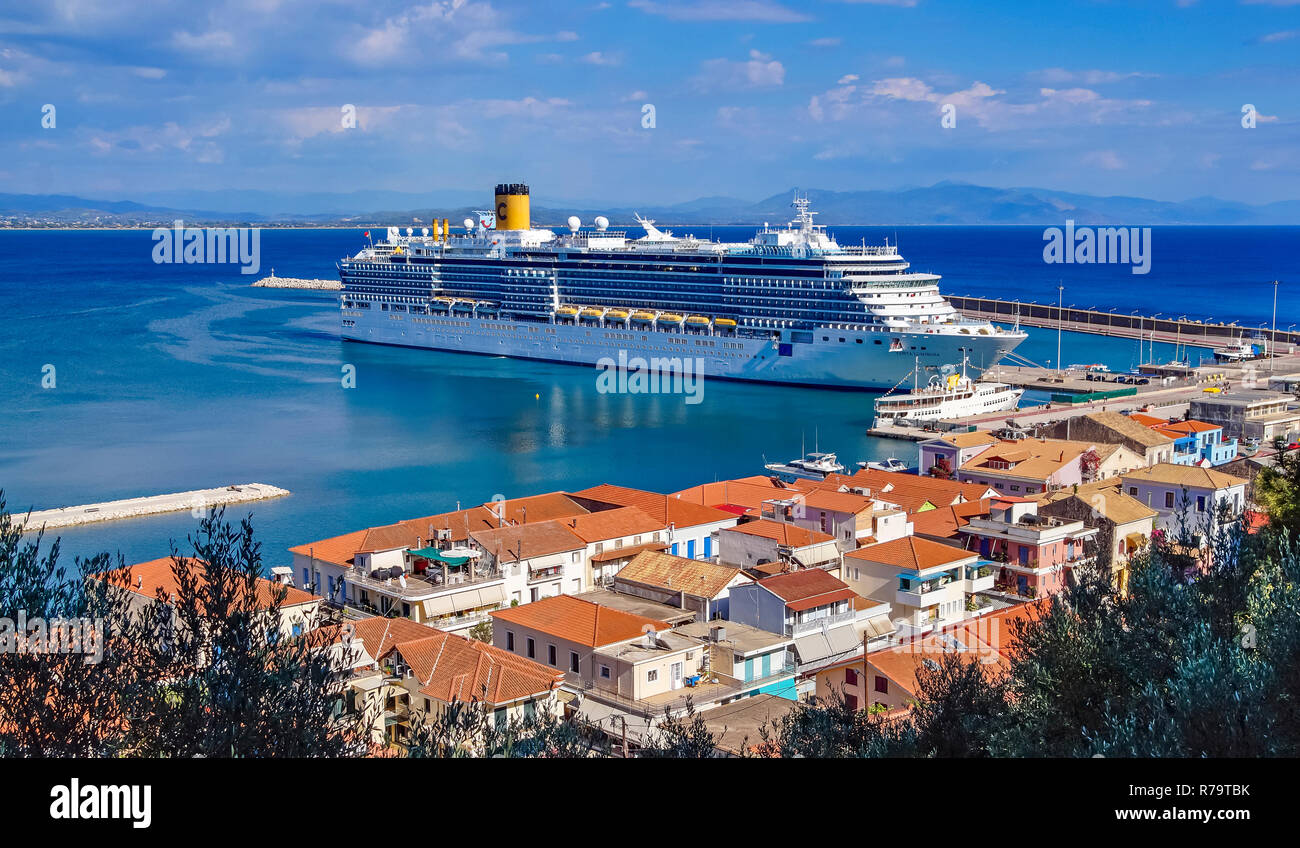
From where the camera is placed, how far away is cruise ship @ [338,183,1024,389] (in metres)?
42.9

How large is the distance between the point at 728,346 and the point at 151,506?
26.6 meters

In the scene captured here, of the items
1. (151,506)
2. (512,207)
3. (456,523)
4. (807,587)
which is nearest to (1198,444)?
(807,587)

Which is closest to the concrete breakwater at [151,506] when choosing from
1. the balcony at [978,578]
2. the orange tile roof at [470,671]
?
the orange tile roof at [470,671]

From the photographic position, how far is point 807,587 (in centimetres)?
1455

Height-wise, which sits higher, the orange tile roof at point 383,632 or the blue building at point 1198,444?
the blue building at point 1198,444

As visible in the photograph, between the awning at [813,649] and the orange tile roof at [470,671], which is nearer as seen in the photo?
the orange tile roof at [470,671]

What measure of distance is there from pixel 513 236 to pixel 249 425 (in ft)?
77.0

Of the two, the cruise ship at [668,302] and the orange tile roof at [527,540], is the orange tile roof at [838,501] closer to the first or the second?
the orange tile roof at [527,540]

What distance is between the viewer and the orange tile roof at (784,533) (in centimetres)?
1720

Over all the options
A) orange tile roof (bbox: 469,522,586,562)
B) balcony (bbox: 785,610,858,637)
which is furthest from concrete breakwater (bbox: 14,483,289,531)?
balcony (bbox: 785,610,858,637)

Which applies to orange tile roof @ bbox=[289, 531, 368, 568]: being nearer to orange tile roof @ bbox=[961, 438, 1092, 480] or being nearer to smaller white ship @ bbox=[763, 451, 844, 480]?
orange tile roof @ bbox=[961, 438, 1092, 480]

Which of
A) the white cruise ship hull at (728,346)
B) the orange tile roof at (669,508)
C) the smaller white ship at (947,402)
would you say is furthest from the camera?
the white cruise ship hull at (728,346)

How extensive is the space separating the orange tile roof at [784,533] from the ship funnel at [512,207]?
43.0 m
